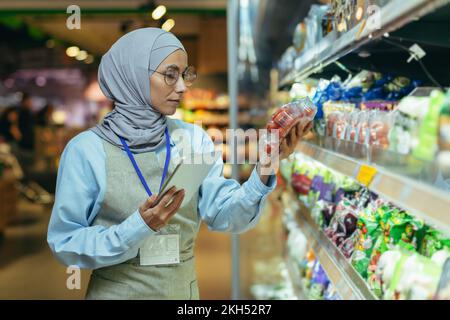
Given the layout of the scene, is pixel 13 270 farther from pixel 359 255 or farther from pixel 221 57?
pixel 359 255

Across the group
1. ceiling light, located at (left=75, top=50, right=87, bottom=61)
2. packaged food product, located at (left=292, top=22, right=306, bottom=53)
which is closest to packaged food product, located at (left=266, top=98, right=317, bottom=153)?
ceiling light, located at (left=75, top=50, right=87, bottom=61)

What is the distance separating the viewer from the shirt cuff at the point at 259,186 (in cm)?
144

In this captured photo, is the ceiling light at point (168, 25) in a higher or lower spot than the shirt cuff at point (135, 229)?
higher

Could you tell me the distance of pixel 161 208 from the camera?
136 centimetres

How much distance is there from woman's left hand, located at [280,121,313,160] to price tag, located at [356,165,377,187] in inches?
6.7

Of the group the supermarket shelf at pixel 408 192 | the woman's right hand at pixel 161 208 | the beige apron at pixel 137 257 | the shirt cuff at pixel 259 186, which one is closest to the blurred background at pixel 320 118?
the supermarket shelf at pixel 408 192

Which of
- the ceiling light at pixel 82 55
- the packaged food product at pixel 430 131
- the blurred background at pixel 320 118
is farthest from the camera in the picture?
the ceiling light at pixel 82 55

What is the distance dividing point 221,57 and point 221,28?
1.19m

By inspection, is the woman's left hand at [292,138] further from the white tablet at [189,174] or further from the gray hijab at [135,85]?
the gray hijab at [135,85]

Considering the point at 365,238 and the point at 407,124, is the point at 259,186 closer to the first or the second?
the point at 407,124

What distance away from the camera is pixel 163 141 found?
1531mm

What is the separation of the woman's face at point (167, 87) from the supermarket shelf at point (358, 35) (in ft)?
1.33

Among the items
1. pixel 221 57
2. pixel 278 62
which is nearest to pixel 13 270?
pixel 278 62


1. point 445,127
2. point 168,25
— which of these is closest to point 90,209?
point 168,25
